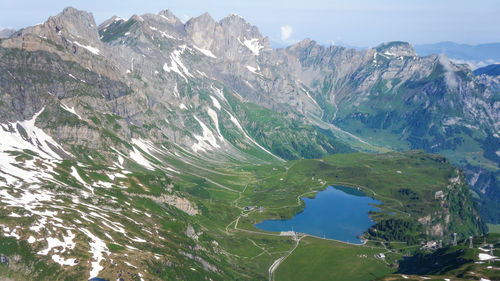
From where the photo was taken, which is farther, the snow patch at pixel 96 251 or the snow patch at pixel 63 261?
the snow patch at pixel 96 251

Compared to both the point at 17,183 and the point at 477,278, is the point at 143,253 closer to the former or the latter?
the point at 17,183

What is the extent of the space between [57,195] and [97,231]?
128 feet

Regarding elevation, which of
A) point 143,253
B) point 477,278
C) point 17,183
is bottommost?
point 477,278

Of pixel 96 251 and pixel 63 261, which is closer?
pixel 63 261

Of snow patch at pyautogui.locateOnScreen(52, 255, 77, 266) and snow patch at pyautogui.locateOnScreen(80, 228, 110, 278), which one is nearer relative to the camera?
snow patch at pyautogui.locateOnScreen(52, 255, 77, 266)

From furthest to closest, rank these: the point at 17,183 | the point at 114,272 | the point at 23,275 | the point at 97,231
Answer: the point at 17,183
the point at 97,231
the point at 114,272
the point at 23,275

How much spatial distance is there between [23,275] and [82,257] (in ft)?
57.5

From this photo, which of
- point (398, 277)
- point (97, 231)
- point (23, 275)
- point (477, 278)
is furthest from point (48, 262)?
point (477, 278)

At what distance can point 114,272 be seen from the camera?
466ft

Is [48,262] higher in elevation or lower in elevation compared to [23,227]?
lower

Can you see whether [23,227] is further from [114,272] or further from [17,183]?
[17,183]

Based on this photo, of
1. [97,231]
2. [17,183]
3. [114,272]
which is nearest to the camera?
[114,272]

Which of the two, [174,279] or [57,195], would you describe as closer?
[174,279]

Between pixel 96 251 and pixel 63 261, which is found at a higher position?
pixel 63 261
